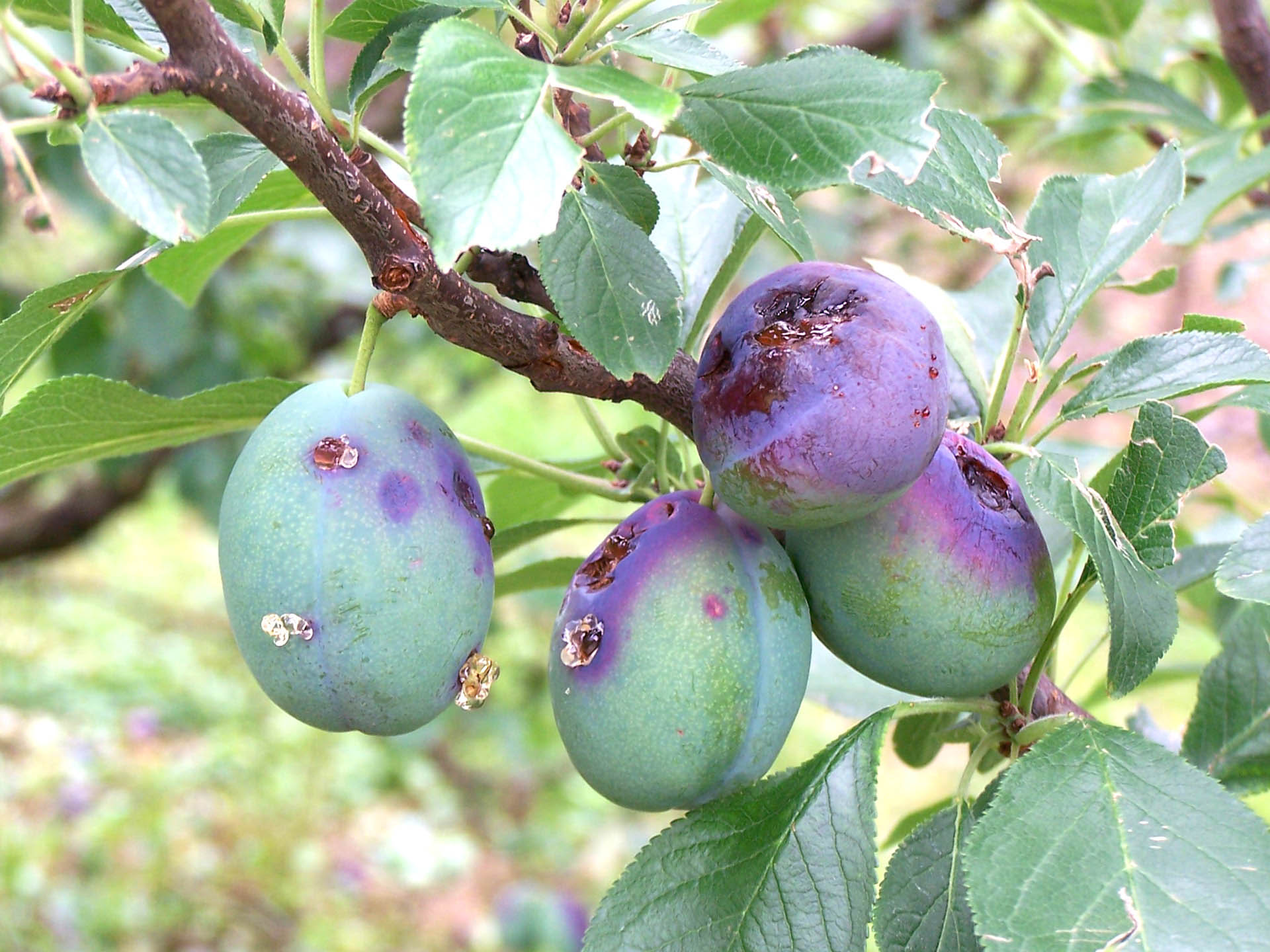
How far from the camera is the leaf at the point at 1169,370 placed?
0.66m

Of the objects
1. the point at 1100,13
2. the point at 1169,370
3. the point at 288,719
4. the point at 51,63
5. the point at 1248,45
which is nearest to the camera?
the point at 51,63

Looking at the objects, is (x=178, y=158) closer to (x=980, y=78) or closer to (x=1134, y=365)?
(x=1134, y=365)

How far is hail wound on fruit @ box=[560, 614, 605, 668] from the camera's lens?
0.65 m

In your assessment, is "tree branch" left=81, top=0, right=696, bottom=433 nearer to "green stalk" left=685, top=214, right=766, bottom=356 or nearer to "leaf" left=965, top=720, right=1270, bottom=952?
"green stalk" left=685, top=214, right=766, bottom=356

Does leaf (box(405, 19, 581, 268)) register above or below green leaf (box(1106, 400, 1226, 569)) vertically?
above

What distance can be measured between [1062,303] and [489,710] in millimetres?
2411

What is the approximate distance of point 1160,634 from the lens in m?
0.65

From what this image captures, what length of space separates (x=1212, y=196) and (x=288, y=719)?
2797 millimetres

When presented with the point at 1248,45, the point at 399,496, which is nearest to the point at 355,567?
the point at 399,496

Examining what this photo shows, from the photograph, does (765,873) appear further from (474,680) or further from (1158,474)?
(1158,474)

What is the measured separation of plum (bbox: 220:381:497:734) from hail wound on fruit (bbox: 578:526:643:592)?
0.06m

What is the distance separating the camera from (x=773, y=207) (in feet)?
2.10

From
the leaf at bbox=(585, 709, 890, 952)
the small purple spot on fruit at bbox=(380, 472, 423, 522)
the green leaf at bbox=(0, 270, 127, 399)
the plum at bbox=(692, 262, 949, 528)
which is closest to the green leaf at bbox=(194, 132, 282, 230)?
the green leaf at bbox=(0, 270, 127, 399)

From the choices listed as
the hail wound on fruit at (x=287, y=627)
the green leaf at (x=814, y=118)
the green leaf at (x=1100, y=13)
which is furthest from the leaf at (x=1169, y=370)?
the green leaf at (x=1100, y=13)
